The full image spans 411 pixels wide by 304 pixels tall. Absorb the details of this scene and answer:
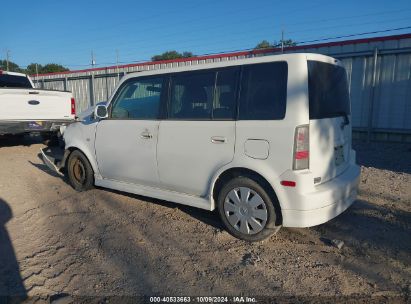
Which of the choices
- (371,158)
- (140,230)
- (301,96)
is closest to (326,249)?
(301,96)

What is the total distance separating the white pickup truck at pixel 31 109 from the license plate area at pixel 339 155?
7.25 m

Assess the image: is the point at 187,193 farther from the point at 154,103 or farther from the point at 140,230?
the point at 154,103

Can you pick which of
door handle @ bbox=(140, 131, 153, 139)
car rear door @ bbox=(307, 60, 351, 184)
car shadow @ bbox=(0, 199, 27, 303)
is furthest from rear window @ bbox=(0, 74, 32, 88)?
car rear door @ bbox=(307, 60, 351, 184)

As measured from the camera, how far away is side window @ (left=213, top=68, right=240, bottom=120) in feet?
12.5

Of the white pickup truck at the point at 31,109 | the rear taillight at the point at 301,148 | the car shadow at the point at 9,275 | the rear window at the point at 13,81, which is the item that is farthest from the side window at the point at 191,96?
the rear window at the point at 13,81

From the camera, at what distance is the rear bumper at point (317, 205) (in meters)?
3.40

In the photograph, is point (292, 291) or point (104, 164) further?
point (104, 164)

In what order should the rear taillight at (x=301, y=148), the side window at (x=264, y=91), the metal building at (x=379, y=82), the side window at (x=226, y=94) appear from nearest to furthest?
1. the rear taillight at (x=301, y=148)
2. the side window at (x=264, y=91)
3. the side window at (x=226, y=94)
4. the metal building at (x=379, y=82)

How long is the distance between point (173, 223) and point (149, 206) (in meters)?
0.75

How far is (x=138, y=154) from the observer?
15.3 feet

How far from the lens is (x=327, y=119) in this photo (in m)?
3.65

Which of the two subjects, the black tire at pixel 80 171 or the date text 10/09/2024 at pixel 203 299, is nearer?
the date text 10/09/2024 at pixel 203 299

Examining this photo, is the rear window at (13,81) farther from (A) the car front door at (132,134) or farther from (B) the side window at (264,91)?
(B) the side window at (264,91)

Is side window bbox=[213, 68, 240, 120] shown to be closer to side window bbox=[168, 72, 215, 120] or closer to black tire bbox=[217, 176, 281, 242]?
side window bbox=[168, 72, 215, 120]
